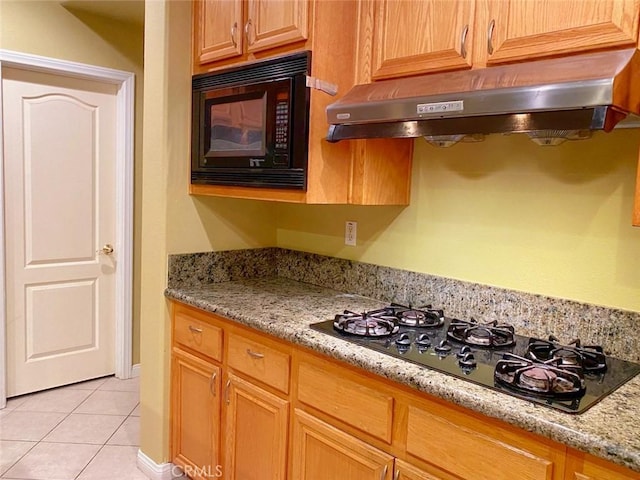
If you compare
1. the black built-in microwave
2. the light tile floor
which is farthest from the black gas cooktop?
the light tile floor

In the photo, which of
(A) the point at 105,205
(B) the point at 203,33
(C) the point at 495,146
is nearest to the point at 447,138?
(C) the point at 495,146

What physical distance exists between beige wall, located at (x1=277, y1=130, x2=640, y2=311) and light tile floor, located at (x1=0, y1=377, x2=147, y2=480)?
161cm

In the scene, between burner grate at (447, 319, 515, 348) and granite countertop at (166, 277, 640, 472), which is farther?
burner grate at (447, 319, 515, 348)

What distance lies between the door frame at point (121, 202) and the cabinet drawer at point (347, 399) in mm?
2153

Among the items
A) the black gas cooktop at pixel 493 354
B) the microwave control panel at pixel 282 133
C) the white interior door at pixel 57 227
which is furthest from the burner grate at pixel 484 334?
the white interior door at pixel 57 227

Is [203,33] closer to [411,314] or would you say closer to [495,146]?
[495,146]

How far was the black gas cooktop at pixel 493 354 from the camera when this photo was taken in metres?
1.26

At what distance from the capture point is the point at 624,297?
1.58 metres

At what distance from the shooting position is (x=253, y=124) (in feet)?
6.52

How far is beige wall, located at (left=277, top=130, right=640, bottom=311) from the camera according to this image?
1.59m

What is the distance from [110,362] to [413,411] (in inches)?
110

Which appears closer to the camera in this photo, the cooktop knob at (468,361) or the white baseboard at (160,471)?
the cooktop knob at (468,361)

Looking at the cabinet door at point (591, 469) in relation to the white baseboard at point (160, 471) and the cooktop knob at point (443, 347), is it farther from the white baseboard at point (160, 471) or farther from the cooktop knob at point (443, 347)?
the white baseboard at point (160, 471)

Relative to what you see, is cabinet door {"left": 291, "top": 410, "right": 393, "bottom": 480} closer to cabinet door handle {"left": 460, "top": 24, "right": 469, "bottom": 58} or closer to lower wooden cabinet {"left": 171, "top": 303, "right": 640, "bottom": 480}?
lower wooden cabinet {"left": 171, "top": 303, "right": 640, "bottom": 480}
